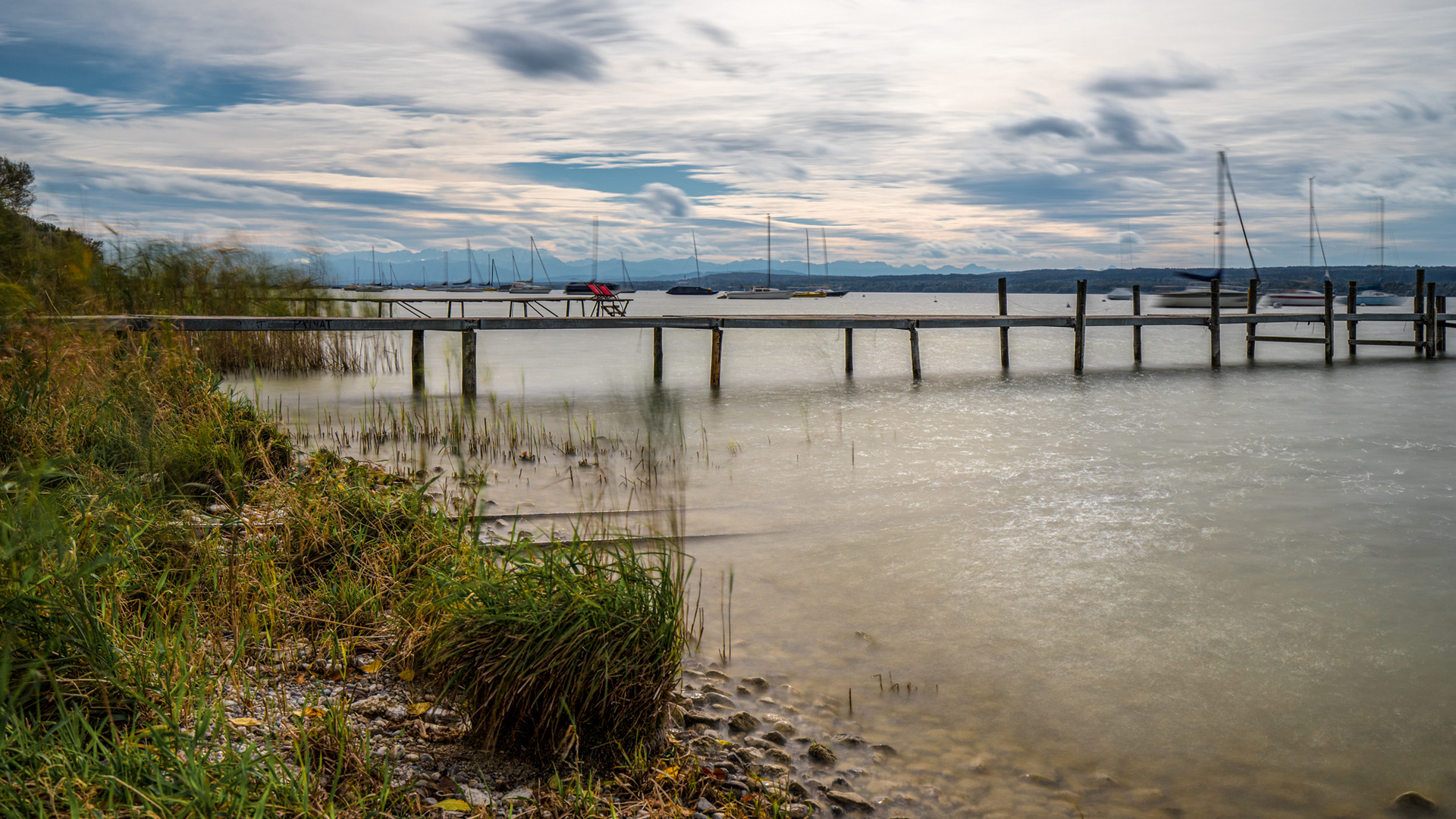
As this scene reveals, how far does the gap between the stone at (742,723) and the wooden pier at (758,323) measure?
7.07m

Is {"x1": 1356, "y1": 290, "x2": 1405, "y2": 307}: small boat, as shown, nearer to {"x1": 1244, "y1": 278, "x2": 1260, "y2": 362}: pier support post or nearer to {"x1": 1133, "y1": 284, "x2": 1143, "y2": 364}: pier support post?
{"x1": 1133, "y1": 284, "x2": 1143, "y2": 364}: pier support post

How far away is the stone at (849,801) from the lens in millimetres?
3467

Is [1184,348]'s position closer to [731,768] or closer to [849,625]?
[849,625]

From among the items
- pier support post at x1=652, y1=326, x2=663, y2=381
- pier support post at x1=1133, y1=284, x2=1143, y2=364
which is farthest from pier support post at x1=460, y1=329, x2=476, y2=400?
pier support post at x1=1133, y1=284, x2=1143, y2=364

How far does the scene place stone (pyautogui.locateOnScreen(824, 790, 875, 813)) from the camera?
11.4 ft

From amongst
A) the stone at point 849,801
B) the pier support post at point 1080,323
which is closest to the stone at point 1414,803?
the stone at point 849,801

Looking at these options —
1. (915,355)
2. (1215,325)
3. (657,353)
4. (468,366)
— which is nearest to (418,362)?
(468,366)

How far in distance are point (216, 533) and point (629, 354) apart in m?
25.2

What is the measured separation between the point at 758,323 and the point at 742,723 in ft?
45.6

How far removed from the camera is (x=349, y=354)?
1947 cm

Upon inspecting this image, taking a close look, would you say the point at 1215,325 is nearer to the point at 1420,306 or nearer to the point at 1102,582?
the point at 1420,306

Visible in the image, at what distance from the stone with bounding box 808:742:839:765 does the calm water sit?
12.6 inches

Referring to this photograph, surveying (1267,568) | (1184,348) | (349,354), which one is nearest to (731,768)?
(1267,568)

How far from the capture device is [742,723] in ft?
13.0
